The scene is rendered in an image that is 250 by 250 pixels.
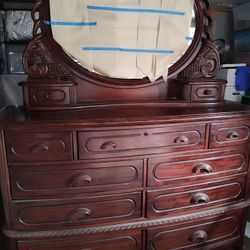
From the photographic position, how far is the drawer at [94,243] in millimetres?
1085

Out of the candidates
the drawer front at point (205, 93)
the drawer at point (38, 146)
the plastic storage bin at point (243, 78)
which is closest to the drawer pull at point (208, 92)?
the drawer front at point (205, 93)

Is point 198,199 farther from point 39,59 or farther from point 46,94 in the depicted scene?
point 39,59

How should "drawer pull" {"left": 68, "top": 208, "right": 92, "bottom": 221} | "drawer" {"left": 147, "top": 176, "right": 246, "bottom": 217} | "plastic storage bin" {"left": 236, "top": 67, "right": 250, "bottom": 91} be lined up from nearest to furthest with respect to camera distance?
"drawer pull" {"left": 68, "top": 208, "right": 92, "bottom": 221}, "drawer" {"left": 147, "top": 176, "right": 246, "bottom": 217}, "plastic storage bin" {"left": 236, "top": 67, "right": 250, "bottom": 91}

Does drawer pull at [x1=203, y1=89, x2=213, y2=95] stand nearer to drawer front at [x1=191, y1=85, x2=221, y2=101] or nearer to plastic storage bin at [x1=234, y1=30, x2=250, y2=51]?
drawer front at [x1=191, y1=85, x2=221, y2=101]

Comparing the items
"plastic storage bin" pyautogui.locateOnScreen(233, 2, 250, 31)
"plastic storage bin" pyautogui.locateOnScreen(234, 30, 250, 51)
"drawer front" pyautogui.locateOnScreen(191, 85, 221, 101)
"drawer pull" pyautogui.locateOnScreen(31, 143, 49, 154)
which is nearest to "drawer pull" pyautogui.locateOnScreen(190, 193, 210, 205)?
"drawer front" pyautogui.locateOnScreen(191, 85, 221, 101)

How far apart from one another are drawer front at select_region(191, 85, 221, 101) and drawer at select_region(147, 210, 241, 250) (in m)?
A: 0.73

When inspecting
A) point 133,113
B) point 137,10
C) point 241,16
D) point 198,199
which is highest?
point 241,16

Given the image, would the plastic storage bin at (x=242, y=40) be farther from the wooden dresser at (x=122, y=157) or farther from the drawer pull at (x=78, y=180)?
the drawer pull at (x=78, y=180)

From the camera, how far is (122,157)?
1072 mm

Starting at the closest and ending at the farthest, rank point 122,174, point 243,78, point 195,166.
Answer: point 122,174
point 195,166
point 243,78

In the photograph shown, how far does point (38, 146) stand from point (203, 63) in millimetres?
1060

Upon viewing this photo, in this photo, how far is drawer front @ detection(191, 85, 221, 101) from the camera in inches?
53.1

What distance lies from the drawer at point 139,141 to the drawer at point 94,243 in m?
0.45

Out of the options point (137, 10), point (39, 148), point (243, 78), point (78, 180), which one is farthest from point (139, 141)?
point (243, 78)
